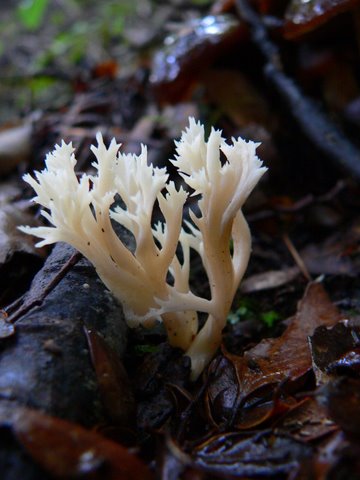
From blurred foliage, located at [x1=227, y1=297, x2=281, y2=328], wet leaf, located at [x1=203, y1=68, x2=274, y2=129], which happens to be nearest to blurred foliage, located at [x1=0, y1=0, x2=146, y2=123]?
wet leaf, located at [x1=203, y1=68, x2=274, y2=129]

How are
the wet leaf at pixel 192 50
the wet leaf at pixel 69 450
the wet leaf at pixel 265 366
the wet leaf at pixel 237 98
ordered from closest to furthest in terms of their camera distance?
the wet leaf at pixel 69 450
the wet leaf at pixel 265 366
the wet leaf at pixel 192 50
the wet leaf at pixel 237 98

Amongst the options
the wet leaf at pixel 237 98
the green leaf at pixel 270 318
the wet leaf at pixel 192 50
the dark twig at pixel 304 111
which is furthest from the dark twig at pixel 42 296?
the wet leaf at pixel 237 98

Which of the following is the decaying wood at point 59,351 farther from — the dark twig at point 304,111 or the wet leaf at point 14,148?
the dark twig at point 304,111

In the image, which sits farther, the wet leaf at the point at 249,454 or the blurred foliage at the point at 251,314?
the blurred foliage at the point at 251,314

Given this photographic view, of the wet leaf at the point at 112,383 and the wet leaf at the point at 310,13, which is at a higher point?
the wet leaf at the point at 310,13

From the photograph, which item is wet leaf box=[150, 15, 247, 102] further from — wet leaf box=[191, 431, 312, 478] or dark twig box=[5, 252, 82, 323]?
wet leaf box=[191, 431, 312, 478]

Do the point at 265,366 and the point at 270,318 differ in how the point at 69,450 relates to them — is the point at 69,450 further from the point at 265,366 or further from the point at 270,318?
the point at 270,318

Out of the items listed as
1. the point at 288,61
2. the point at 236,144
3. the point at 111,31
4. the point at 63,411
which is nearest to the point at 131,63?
the point at 111,31
